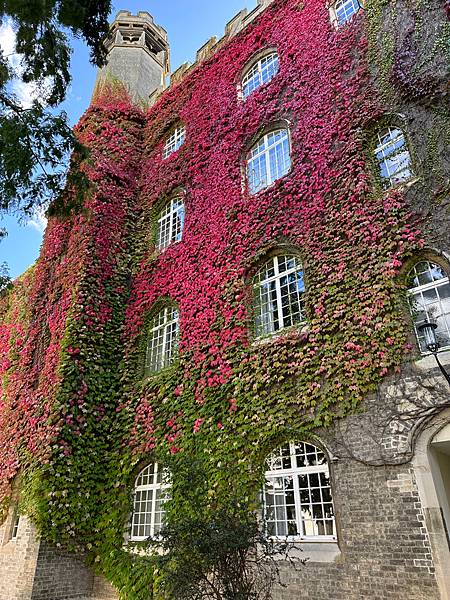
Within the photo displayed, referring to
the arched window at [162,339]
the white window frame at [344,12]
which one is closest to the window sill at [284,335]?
the arched window at [162,339]

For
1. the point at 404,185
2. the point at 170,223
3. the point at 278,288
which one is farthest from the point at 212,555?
the point at 170,223

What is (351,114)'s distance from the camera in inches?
421

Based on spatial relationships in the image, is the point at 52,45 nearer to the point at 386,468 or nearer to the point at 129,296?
the point at 129,296

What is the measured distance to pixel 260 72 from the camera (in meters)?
15.0

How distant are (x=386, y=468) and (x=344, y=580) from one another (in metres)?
1.86

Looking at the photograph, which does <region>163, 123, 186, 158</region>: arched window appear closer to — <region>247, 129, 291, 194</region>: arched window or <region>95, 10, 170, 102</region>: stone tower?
<region>95, 10, 170, 102</region>: stone tower

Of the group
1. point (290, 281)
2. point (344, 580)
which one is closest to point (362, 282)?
point (290, 281)

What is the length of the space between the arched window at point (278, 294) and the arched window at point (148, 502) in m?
4.28

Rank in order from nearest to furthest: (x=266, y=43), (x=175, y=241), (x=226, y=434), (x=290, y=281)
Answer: (x=226, y=434) < (x=290, y=281) < (x=175, y=241) < (x=266, y=43)

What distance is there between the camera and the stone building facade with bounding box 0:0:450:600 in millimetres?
7188

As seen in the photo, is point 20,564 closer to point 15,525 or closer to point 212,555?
point 15,525

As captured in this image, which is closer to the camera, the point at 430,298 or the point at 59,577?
the point at 430,298

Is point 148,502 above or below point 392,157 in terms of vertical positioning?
below

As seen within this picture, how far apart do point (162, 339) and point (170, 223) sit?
4245mm
